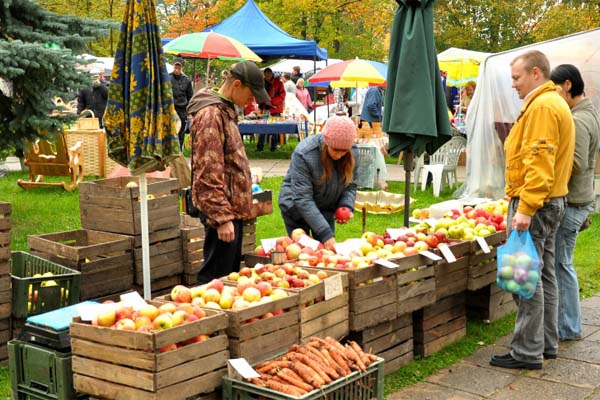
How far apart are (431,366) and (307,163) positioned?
1771 millimetres

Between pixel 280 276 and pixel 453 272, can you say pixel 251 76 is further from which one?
pixel 453 272

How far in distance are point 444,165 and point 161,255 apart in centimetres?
803

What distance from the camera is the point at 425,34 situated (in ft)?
20.9

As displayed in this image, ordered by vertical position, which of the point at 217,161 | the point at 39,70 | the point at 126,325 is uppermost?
the point at 39,70

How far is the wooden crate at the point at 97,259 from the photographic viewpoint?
570 cm

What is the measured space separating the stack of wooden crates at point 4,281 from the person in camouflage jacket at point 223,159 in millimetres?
1374

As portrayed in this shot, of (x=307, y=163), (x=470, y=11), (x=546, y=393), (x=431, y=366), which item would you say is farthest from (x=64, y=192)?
(x=470, y=11)

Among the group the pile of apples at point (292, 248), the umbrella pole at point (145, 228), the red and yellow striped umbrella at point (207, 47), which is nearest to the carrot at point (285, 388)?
the pile of apples at point (292, 248)

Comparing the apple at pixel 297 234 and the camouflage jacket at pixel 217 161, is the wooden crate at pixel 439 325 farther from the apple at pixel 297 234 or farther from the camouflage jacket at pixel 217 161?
the camouflage jacket at pixel 217 161

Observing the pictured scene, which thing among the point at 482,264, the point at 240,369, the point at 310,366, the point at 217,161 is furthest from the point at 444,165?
the point at 240,369

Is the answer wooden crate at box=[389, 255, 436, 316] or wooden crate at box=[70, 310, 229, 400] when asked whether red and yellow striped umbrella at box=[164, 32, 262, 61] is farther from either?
wooden crate at box=[70, 310, 229, 400]

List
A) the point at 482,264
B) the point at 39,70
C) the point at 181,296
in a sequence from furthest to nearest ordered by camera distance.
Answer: the point at 39,70 < the point at 482,264 < the point at 181,296

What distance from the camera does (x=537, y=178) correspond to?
482 centimetres

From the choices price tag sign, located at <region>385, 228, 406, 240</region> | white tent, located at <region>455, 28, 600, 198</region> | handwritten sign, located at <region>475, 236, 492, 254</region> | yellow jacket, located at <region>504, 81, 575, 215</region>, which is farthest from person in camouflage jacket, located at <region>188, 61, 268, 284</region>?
white tent, located at <region>455, 28, 600, 198</region>
